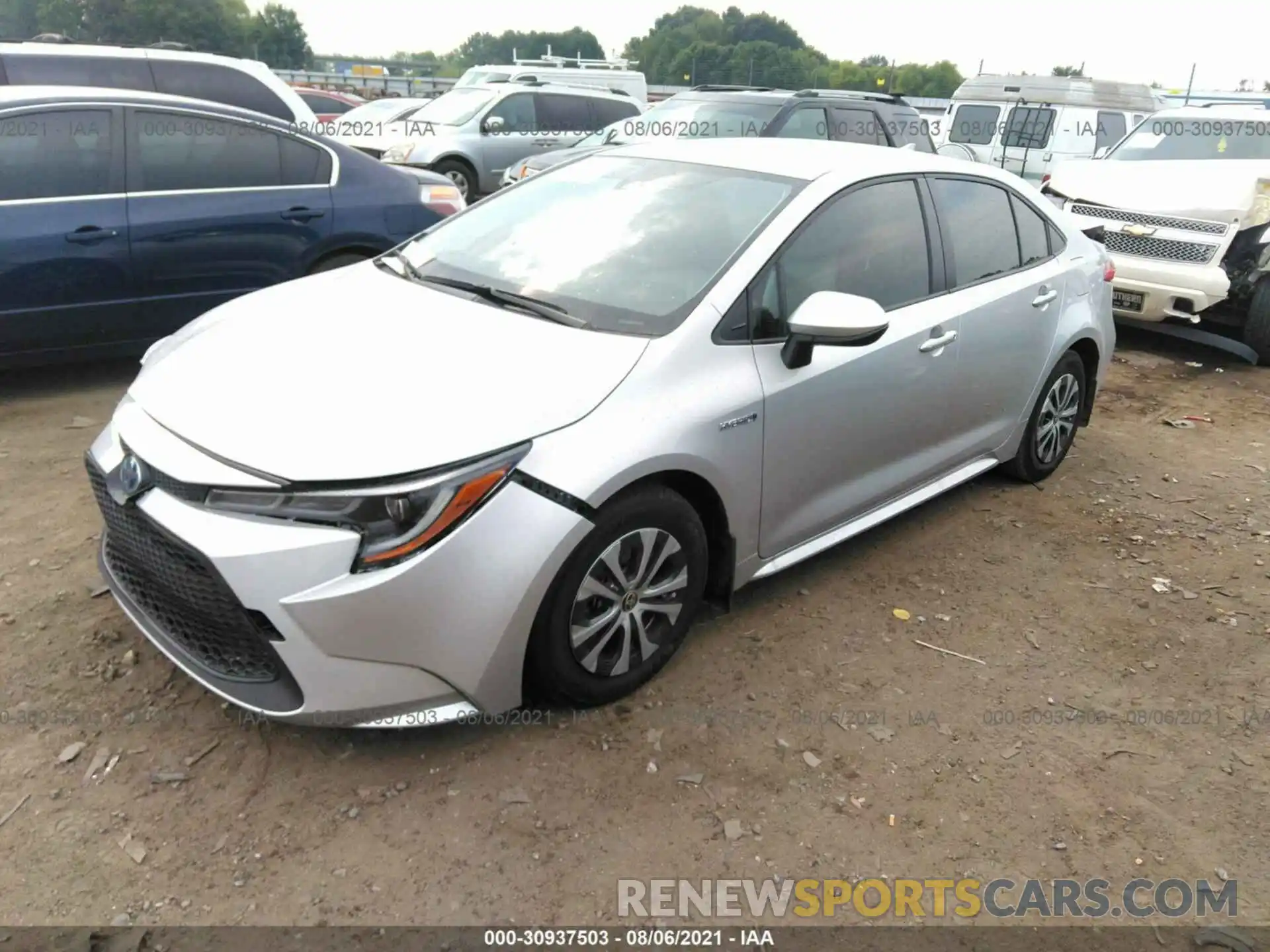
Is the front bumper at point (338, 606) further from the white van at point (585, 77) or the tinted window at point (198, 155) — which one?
the white van at point (585, 77)

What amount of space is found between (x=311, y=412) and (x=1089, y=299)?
3.83 metres

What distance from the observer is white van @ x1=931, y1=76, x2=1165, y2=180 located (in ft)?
41.9

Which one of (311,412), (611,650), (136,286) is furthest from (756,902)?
(136,286)

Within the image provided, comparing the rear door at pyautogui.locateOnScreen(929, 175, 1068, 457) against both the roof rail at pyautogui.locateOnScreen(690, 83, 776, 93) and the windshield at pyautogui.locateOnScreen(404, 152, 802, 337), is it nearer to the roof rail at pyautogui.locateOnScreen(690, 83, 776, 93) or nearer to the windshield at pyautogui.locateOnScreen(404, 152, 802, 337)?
the windshield at pyautogui.locateOnScreen(404, 152, 802, 337)

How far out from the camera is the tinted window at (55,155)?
471 centimetres

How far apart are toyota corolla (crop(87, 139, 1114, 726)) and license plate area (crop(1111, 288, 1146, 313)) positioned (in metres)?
3.82

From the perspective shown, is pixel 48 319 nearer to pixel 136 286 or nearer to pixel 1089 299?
pixel 136 286

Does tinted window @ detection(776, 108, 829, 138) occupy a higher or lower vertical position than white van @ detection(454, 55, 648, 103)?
lower

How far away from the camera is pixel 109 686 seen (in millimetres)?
2885

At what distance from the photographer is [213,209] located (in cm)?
521

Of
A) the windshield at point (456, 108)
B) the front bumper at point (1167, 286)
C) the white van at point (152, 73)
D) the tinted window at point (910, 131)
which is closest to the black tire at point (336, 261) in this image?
the white van at point (152, 73)

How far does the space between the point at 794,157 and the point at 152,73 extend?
6204 mm

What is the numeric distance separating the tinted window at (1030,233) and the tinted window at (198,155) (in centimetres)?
401

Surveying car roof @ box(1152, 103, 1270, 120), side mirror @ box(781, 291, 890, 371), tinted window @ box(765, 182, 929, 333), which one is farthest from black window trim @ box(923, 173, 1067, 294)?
car roof @ box(1152, 103, 1270, 120)
